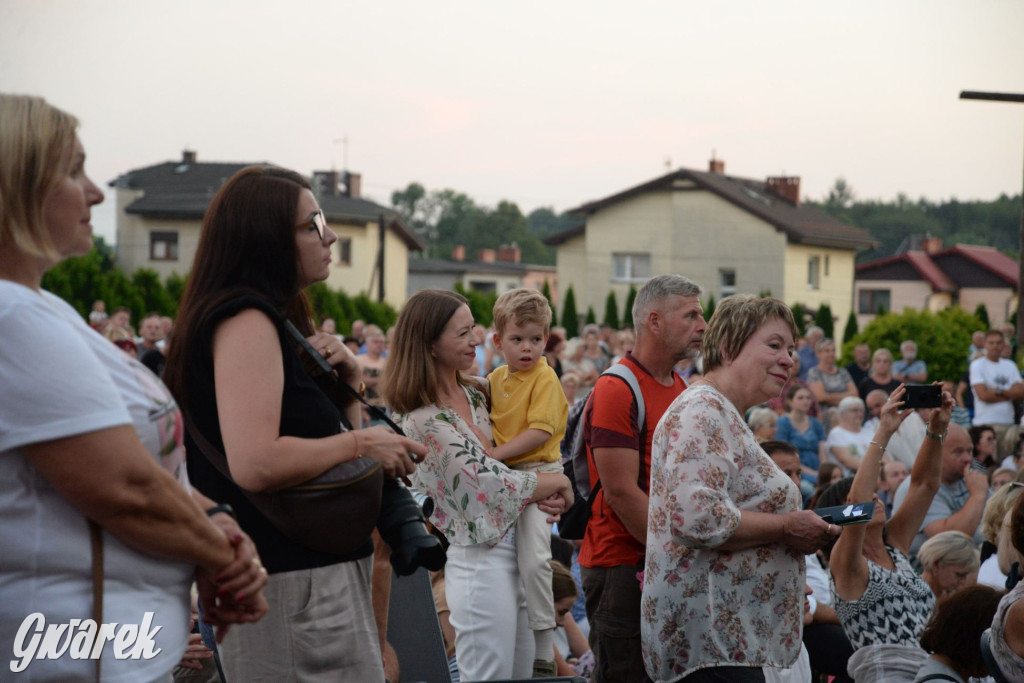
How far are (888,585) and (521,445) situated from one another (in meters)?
1.74

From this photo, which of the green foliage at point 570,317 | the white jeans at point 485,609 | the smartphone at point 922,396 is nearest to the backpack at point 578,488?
the white jeans at point 485,609

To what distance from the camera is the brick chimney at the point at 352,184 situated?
5425 centimetres

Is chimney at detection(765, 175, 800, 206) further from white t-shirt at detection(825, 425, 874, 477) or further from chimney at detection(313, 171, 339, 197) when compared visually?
white t-shirt at detection(825, 425, 874, 477)

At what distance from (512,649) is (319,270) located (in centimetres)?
216

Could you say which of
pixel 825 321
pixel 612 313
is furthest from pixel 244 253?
pixel 612 313

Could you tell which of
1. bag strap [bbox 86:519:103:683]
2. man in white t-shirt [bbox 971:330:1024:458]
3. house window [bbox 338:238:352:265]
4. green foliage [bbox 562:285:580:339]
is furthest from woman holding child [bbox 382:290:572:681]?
house window [bbox 338:238:352:265]

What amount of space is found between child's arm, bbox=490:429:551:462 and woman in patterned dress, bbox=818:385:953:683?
52.7 inches

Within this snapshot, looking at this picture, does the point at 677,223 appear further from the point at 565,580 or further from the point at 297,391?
the point at 297,391

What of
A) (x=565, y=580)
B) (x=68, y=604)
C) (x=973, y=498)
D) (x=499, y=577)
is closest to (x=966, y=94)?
(x=973, y=498)

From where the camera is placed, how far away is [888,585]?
454cm

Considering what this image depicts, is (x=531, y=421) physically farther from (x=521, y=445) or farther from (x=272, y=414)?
(x=272, y=414)

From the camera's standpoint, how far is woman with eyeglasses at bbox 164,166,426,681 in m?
2.29

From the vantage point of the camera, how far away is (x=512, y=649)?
4.11m

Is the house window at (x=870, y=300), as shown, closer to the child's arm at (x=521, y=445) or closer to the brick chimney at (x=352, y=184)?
the brick chimney at (x=352, y=184)
